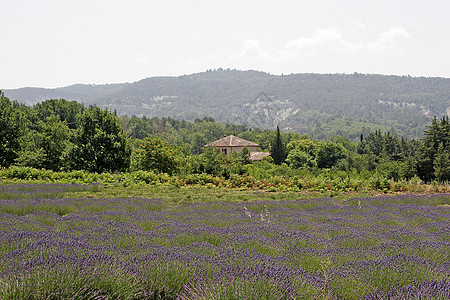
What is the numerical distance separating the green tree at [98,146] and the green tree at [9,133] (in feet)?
18.5

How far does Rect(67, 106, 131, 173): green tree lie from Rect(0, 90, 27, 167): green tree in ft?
18.5

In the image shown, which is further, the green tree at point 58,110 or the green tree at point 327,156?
the green tree at point 58,110

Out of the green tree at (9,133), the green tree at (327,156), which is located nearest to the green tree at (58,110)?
the green tree at (327,156)

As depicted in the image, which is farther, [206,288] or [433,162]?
[433,162]

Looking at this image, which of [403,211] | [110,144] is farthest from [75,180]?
[403,211]

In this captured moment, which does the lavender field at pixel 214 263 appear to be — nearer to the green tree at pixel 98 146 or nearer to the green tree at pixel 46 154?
the green tree at pixel 98 146

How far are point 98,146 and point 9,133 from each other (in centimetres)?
801

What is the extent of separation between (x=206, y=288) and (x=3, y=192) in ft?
32.8

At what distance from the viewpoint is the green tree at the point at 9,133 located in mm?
23909

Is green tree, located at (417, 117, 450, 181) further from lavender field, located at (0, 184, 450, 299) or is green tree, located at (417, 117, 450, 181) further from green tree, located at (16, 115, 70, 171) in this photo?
lavender field, located at (0, 184, 450, 299)

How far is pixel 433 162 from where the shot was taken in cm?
4709

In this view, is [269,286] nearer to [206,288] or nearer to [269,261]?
[206,288]

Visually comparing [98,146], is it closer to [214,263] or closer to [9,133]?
[9,133]

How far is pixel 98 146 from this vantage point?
69.9 ft
